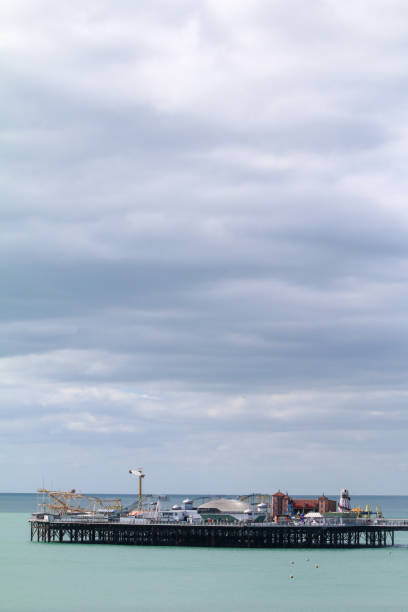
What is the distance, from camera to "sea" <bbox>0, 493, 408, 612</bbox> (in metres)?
73.4

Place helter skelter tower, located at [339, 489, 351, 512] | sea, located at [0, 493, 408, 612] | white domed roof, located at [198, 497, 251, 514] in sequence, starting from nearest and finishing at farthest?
sea, located at [0, 493, 408, 612]
white domed roof, located at [198, 497, 251, 514]
helter skelter tower, located at [339, 489, 351, 512]

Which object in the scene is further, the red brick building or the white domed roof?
the red brick building

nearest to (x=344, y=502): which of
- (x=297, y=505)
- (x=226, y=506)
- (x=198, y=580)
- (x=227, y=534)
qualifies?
(x=297, y=505)

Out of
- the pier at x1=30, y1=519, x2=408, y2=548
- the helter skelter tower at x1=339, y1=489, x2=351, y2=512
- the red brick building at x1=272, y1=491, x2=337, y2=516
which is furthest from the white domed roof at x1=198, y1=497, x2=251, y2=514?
the helter skelter tower at x1=339, y1=489, x2=351, y2=512

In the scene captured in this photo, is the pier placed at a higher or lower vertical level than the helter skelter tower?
lower

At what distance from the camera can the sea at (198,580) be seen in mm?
73375

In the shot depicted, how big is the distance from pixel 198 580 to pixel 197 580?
11cm

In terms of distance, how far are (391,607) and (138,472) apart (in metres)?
75.9

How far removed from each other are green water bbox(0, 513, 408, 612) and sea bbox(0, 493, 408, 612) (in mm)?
81

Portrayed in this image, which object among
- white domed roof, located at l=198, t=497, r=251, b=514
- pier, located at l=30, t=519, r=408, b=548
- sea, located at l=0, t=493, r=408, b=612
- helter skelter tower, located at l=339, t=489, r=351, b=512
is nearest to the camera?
sea, located at l=0, t=493, r=408, b=612

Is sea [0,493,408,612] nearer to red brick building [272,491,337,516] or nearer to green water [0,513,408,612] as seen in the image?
green water [0,513,408,612]

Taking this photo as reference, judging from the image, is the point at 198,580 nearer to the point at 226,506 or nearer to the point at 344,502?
the point at 226,506

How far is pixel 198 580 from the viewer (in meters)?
84.4

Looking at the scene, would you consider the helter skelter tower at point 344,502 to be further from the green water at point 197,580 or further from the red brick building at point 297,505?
the green water at point 197,580
